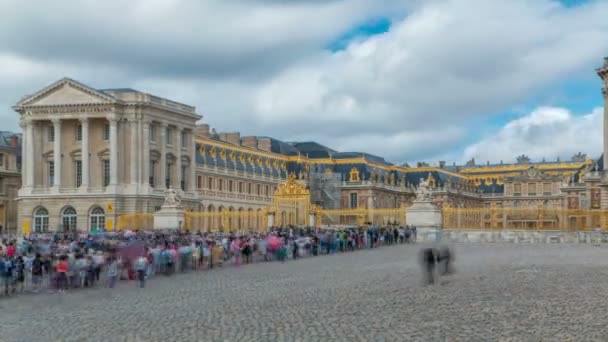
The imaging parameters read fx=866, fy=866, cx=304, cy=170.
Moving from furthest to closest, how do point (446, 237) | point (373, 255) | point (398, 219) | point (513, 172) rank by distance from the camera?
point (513, 172), point (398, 219), point (446, 237), point (373, 255)

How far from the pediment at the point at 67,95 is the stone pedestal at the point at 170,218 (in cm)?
1641

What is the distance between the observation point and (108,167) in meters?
66.5

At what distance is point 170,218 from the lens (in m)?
50.6

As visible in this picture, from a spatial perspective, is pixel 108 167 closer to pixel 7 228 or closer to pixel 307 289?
pixel 7 228

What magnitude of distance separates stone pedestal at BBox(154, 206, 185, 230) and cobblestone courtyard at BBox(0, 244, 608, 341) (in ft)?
78.4

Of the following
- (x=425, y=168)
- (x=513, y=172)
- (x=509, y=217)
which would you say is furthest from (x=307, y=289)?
(x=513, y=172)

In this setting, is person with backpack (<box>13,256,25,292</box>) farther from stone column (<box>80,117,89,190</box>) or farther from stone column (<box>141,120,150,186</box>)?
stone column (<box>80,117,89,190</box>)

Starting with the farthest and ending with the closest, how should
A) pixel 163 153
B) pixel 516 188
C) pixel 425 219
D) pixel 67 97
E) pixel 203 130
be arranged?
pixel 516 188 → pixel 203 130 → pixel 163 153 → pixel 67 97 → pixel 425 219

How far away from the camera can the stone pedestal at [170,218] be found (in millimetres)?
50406

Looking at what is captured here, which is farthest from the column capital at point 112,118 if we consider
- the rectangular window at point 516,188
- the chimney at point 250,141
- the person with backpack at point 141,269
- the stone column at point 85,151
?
the rectangular window at point 516,188

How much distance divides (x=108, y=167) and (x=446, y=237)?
31.4m

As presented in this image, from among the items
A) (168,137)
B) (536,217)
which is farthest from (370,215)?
(168,137)

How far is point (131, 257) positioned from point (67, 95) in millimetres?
44043

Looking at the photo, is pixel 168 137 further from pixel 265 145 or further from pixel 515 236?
pixel 515 236
